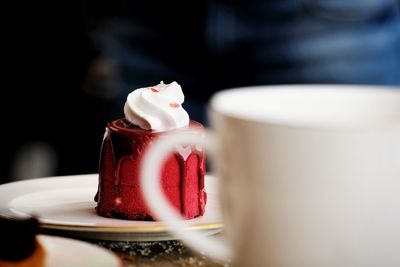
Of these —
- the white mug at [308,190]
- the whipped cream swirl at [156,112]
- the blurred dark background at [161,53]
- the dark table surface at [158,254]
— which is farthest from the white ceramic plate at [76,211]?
the blurred dark background at [161,53]

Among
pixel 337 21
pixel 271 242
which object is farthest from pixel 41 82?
pixel 271 242

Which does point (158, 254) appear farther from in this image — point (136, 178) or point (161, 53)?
point (161, 53)

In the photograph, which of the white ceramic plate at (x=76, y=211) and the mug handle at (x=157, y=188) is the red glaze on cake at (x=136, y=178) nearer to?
the white ceramic plate at (x=76, y=211)

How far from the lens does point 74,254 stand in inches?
26.1

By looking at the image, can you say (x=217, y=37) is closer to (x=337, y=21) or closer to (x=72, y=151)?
(x=337, y=21)

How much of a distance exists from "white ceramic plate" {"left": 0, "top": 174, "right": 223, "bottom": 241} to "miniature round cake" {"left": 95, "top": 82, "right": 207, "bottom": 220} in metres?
0.02

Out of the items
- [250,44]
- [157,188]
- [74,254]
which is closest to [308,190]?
[157,188]

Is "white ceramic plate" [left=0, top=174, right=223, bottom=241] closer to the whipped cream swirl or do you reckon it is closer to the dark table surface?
the dark table surface

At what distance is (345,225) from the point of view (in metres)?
0.49

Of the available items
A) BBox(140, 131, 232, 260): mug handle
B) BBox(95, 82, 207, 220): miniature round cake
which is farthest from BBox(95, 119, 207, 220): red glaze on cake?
BBox(140, 131, 232, 260): mug handle

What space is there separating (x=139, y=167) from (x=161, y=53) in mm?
1986

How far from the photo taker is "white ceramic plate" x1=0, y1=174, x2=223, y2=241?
81 centimetres

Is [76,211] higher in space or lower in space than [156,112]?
lower

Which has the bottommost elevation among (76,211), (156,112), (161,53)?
(161,53)
